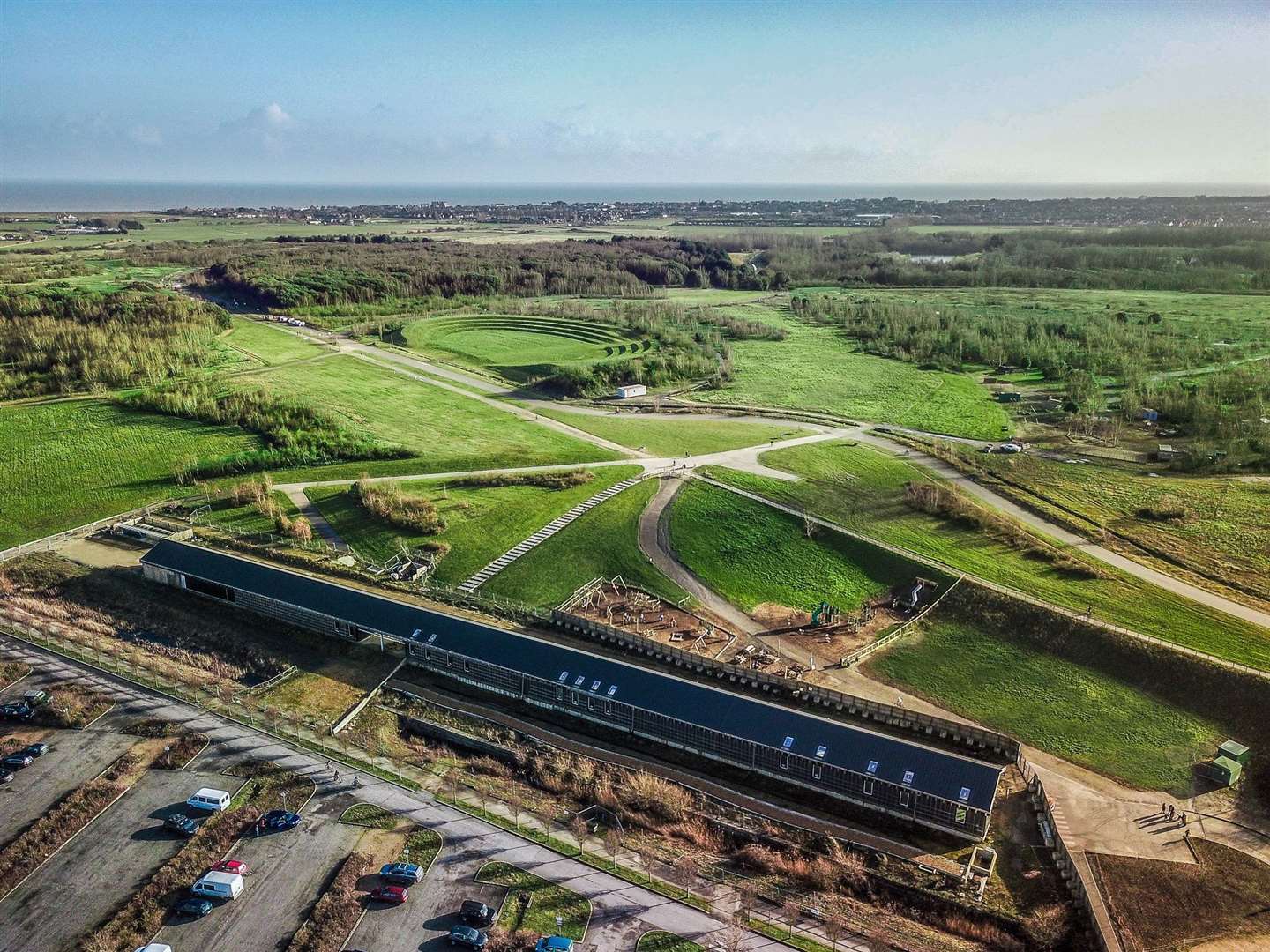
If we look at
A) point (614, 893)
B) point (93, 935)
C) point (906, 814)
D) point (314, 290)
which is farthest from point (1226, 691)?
point (314, 290)

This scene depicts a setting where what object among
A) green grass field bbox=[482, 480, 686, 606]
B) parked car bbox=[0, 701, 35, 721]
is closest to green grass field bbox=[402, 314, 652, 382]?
green grass field bbox=[482, 480, 686, 606]

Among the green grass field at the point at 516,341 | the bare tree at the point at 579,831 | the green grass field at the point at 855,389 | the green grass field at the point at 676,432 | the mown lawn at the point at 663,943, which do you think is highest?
the green grass field at the point at 516,341

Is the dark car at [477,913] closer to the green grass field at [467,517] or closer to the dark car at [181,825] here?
the dark car at [181,825]

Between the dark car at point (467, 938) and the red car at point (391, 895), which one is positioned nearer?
the dark car at point (467, 938)

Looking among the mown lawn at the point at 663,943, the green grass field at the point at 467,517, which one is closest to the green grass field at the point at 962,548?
the green grass field at the point at 467,517

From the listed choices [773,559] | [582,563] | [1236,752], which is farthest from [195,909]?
[1236,752]

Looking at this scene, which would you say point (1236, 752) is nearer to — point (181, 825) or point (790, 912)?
point (790, 912)

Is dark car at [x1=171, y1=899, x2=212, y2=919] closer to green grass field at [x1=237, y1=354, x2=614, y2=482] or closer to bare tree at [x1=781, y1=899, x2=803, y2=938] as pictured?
bare tree at [x1=781, y1=899, x2=803, y2=938]
